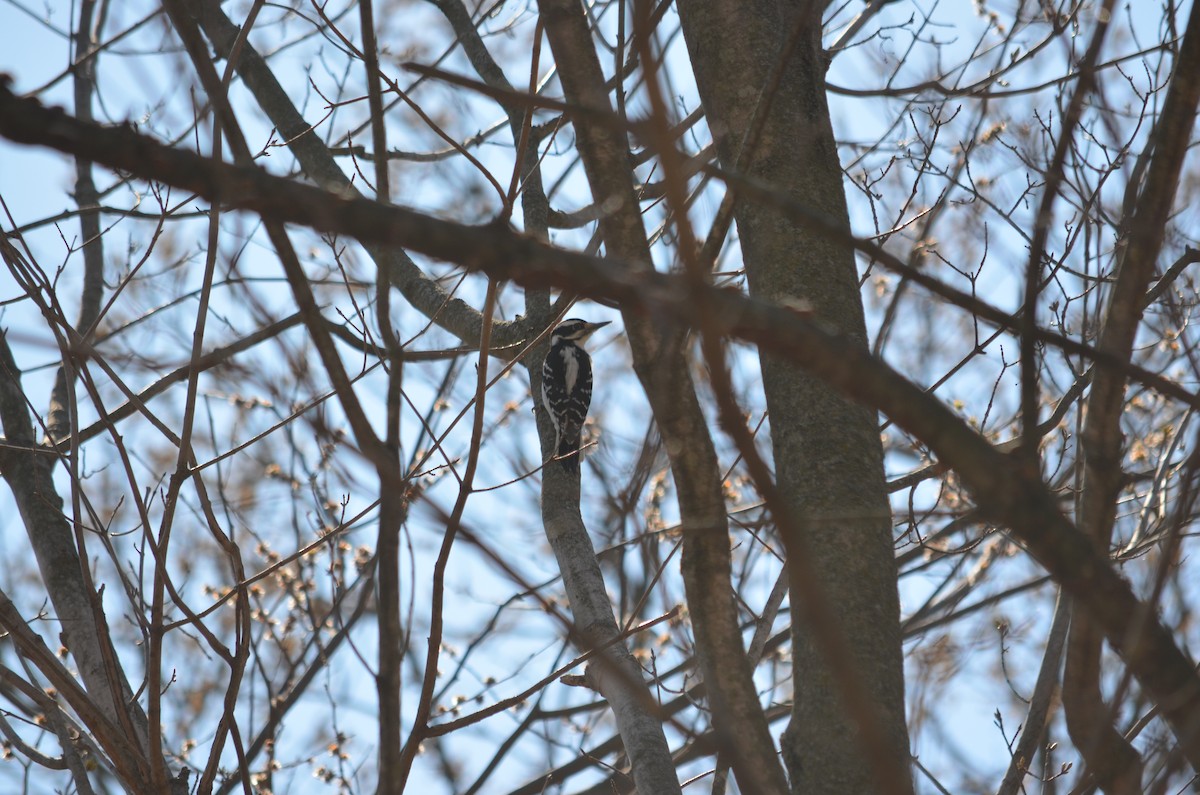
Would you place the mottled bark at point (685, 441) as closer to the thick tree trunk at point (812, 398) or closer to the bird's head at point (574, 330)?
the thick tree trunk at point (812, 398)

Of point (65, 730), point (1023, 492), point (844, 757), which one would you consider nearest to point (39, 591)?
point (65, 730)

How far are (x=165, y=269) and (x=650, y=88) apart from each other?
4.95m

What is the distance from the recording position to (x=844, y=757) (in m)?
1.99

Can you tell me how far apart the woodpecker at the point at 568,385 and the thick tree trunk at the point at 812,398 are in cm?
232

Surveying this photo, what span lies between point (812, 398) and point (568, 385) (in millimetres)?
5736

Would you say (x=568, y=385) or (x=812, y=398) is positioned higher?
(x=568, y=385)

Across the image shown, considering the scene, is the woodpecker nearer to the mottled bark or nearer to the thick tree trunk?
the thick tree trunk

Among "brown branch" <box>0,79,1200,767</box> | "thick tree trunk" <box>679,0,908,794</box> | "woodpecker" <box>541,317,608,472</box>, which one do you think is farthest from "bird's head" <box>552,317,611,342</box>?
"brown branch" <box>0,79,1200,767</box>

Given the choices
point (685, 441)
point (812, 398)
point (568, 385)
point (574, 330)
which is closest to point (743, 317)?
point (685, 441)

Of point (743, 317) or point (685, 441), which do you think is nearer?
point (743, 317)

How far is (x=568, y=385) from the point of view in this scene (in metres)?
8.13

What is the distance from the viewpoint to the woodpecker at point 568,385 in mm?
5936

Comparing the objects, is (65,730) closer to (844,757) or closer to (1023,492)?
(844,757)

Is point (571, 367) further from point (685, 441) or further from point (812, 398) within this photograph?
point (685, 441)
